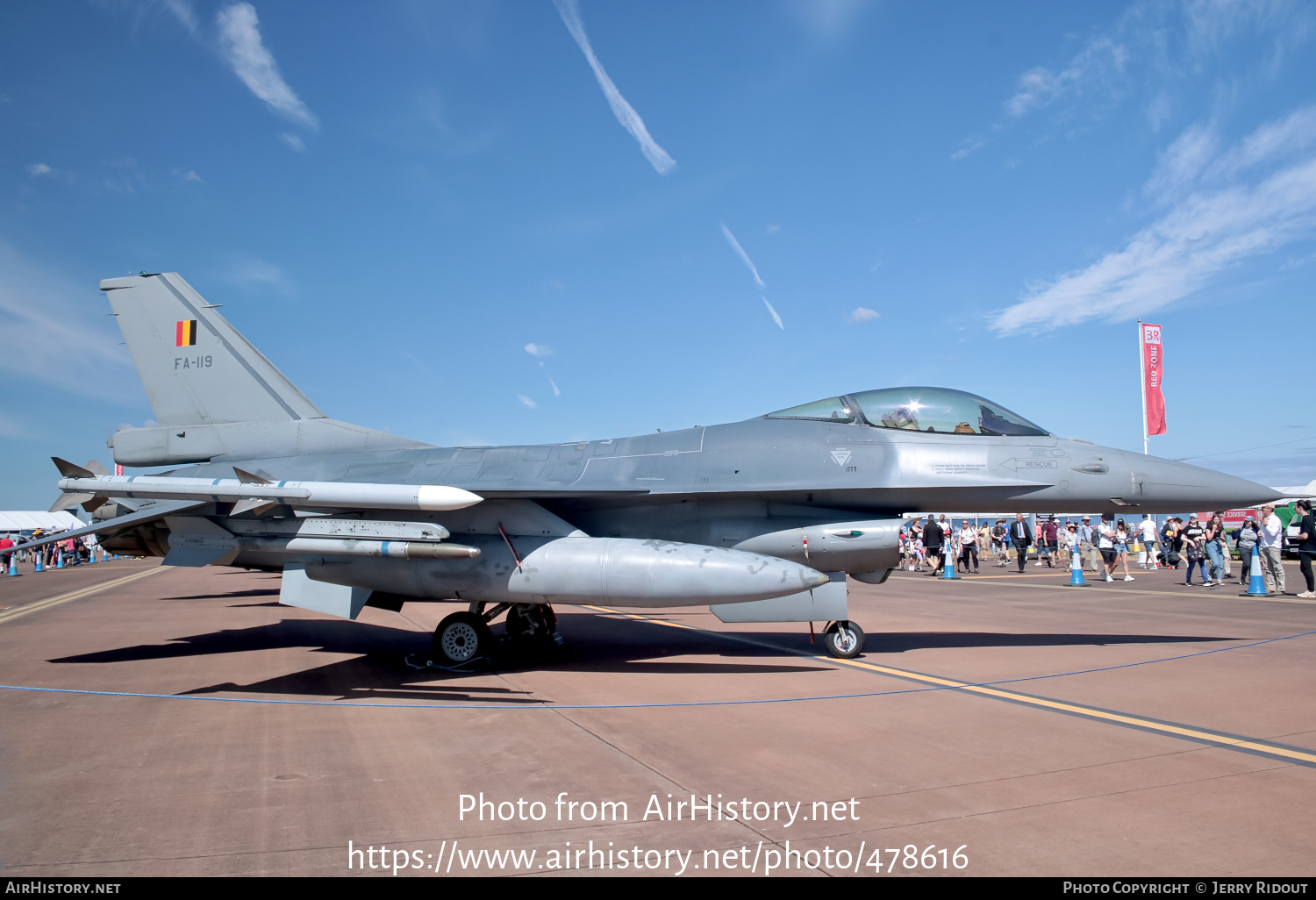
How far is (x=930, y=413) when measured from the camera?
28.6ft

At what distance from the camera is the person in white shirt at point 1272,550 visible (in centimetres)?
1456

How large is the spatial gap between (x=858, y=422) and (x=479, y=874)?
21.8 ft

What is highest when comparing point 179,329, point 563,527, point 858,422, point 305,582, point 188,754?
point 179,329

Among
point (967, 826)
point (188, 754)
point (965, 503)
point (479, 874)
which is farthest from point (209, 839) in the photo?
point (965, 503)

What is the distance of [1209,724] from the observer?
18.4ft

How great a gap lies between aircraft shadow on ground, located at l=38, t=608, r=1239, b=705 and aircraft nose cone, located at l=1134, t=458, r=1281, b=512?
87.7 inches

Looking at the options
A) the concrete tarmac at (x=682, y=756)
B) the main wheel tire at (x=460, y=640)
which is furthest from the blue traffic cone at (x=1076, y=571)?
the main wheel tire at (x=460, y=640)

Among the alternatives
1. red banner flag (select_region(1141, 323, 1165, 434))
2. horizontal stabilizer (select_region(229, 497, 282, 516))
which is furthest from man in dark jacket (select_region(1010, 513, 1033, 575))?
horizontal stabilizer (select_region(229, 497, 282, 516))

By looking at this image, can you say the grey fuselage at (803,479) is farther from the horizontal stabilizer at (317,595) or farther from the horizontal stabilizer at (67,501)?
the horizontal stabilizer at (67,501)

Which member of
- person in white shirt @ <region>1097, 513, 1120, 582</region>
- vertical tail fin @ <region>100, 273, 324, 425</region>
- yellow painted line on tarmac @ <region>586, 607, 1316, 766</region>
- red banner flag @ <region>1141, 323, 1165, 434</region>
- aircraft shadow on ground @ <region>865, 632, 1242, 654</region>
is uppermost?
red banner flag @ <region>1141, 323, 1165, 434</region>

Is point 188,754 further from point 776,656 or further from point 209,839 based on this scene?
point 776,656

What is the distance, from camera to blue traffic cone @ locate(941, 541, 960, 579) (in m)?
22.5

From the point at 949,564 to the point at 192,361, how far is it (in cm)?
2061

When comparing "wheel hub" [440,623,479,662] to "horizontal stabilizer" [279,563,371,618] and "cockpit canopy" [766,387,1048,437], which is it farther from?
"cockpit canopy" [766,387,1048,437]
